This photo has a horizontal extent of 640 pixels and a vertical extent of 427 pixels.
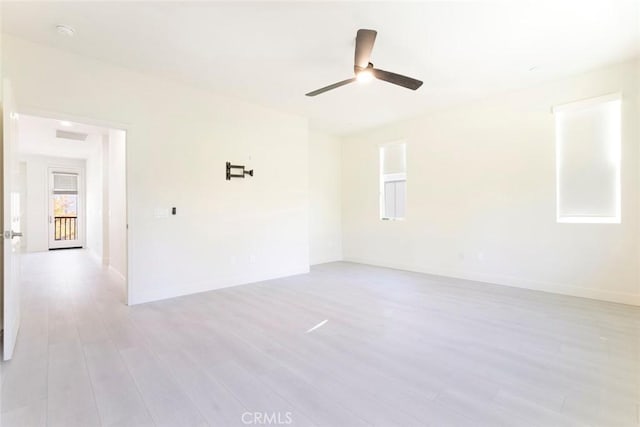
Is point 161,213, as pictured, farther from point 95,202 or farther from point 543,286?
point 95,202

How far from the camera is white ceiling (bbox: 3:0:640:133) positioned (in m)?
2.53

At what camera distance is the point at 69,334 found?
9.04 feet

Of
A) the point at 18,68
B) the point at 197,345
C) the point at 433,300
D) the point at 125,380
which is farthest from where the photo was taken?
the point at 433,300

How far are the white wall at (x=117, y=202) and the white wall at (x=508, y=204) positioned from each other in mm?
4625

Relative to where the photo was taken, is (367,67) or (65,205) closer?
(367,67)

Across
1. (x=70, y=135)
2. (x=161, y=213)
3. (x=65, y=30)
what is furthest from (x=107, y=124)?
(x=70, y=135)

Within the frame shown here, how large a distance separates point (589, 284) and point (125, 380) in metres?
5.02

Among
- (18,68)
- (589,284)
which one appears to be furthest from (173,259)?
(589,284)

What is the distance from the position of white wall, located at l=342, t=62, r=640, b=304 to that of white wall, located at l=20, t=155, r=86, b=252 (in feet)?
30.4

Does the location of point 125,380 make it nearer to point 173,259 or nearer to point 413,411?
point 413,411

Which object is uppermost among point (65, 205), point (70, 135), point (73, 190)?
point (70, 135)

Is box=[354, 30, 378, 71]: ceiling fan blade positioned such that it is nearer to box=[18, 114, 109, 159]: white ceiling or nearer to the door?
the door

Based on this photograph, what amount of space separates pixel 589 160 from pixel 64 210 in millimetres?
12518

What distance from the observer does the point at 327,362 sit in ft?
7.32
